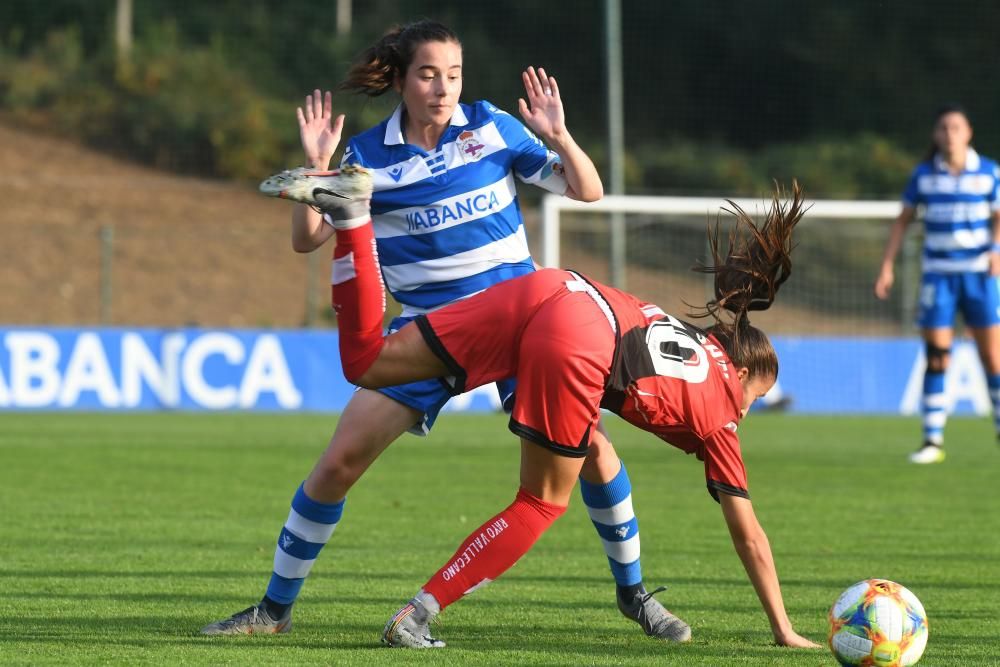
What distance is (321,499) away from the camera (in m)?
4.96

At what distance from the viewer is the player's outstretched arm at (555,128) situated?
4.84 meters

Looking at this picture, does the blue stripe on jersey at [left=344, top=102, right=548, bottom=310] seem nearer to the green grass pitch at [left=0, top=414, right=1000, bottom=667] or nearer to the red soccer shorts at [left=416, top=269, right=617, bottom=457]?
the red soccer shorts at [left=416, top=269, right=617, bottom=457]

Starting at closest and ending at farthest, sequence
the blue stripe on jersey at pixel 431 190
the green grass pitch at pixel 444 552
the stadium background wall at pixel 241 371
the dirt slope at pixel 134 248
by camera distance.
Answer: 1. the green grass pitch at pixel 444 552
2. the blue stripe on jersey at pixel 431 190
3. the stadium background wall at pixel 241 371
4. the dirt slope at pixel 134 248

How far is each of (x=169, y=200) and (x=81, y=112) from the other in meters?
3.81

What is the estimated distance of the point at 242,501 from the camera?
880 cm

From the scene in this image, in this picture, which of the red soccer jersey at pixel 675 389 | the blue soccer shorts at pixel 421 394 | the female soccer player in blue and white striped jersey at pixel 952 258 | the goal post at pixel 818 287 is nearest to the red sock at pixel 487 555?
the red soccer jersey at pixel 675 389

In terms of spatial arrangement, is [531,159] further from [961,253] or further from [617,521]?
[961,253]

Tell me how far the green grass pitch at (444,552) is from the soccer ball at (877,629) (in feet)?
0.68

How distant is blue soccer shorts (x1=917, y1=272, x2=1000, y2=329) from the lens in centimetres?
1120

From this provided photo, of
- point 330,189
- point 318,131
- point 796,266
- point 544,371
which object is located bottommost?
point 796,266

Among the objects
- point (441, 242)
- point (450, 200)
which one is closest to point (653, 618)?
point (441, 242)

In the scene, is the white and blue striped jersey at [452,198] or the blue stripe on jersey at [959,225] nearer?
the white and blue striped jersey at [452,198]

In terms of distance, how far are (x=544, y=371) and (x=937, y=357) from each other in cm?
753

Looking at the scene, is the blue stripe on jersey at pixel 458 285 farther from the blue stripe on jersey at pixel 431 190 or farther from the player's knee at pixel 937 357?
the player's knee at pixel 937 357
